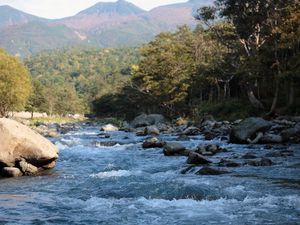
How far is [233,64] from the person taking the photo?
49.1 metres

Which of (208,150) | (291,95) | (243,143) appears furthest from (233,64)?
(208,150)

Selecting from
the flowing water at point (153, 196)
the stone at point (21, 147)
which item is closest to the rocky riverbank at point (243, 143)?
the flowing water at point (153, 196)

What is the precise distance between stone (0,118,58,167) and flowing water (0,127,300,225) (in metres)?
0.91

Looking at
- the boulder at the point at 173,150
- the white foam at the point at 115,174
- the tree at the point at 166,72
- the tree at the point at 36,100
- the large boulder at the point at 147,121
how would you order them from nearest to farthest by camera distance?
the white foam at the point at 115,174, the boulder at the point at 173,150, the large boulder at the point at 147,121, the tree at the point at 166,72, the tree at the point at 36,100

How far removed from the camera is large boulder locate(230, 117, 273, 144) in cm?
2717

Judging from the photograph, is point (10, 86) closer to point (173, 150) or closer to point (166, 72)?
point (166, 72)

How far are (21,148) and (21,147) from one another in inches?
1.6

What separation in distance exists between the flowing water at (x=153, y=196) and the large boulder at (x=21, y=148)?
2.95 feet

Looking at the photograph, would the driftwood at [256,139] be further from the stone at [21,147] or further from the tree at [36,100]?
the tree at [36,100]

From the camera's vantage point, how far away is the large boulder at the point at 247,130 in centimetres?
2717

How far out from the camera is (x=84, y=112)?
17575cm

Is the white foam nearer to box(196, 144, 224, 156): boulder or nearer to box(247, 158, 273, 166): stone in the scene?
box(247, 158, 273, 166): stone

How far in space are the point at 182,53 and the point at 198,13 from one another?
64.2 ft

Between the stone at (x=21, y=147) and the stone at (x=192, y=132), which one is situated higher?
the stone at (x=21, y=147)
